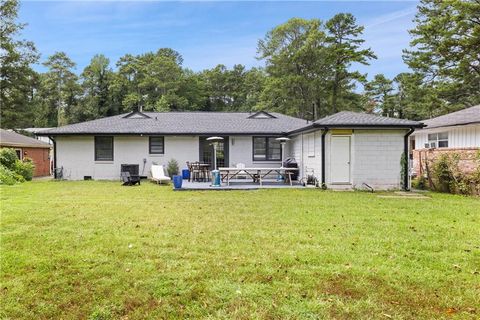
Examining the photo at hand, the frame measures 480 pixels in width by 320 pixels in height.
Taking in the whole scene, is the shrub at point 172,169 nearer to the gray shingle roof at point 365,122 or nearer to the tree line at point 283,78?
the tree line at point 283,78

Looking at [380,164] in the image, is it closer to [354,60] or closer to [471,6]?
[471,6]

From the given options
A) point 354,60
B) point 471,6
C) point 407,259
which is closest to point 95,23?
point 407,259

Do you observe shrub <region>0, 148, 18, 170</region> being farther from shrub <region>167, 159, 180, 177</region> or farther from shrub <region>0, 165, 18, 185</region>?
shrub <region>167, 159, 180, 177</region>

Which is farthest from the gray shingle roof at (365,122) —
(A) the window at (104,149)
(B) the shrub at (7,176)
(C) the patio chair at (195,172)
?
(B) the shrub at (7,176)

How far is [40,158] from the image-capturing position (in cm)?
2417

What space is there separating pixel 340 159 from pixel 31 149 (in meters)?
20.0

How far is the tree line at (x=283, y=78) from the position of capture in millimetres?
26234

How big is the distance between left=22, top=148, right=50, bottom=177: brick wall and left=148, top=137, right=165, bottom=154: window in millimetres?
9472

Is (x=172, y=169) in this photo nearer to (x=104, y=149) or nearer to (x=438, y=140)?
(x=104, y=149)

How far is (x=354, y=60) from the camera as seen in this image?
34.2 m

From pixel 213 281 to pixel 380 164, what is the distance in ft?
35.9

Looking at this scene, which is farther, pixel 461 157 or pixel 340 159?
pixel 340 159

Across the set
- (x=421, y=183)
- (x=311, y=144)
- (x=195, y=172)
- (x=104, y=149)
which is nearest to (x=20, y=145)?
(x=104, y=149)

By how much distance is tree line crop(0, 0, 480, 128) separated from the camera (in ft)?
86.1
